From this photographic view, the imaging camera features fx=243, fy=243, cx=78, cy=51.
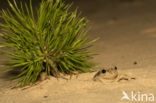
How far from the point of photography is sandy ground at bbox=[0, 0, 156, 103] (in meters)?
1.94

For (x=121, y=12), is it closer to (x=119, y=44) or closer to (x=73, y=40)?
(x=119, y=44)

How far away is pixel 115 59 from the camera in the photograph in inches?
124

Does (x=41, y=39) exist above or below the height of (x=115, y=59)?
above

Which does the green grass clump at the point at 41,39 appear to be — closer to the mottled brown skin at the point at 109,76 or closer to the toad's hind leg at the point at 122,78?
the mottled brown skin at the point at 109,76

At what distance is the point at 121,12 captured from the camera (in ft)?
18.7

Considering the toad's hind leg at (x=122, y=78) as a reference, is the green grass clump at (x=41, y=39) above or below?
above

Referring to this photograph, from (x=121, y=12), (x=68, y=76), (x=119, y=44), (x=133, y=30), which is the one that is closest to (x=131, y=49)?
(x=119, y=44)

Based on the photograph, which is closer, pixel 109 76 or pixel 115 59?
pixel 109 76

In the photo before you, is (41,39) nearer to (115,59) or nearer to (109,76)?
(109,76)

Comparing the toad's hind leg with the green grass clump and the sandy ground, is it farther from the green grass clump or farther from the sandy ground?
the green grass clump

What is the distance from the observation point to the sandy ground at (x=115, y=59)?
6.37 feet

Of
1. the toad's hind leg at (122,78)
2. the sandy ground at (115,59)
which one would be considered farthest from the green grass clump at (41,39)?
the toad's hind leg at (122,78)

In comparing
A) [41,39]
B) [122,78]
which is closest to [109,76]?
[122,78]

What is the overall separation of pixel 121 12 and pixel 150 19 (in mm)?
1034
